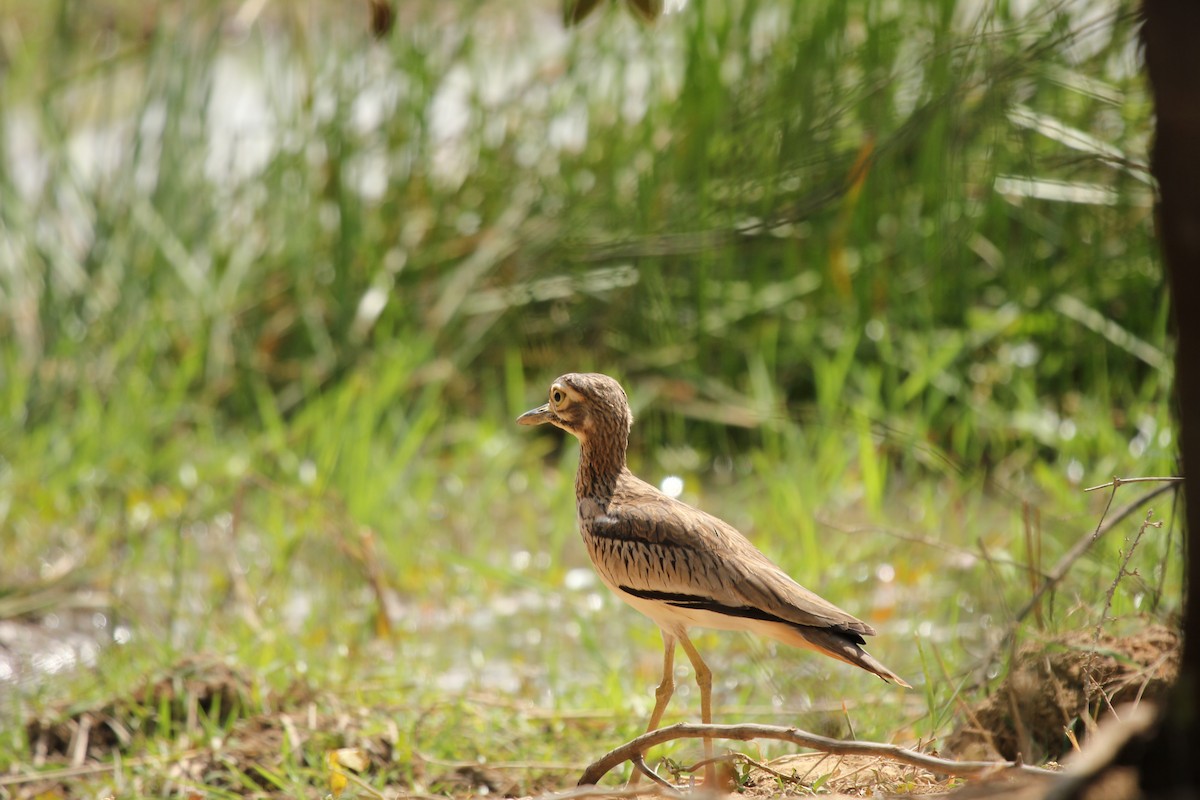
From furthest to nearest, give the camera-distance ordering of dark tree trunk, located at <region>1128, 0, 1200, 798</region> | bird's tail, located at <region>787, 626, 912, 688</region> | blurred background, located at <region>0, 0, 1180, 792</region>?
blurred background, located at <region>0, 0, 1180, 792</region> → bird's tail, located at <region>787, 626, 912, 688</region> → dark tree trunk, located at <region>1128, 0, 1200, 798</region>

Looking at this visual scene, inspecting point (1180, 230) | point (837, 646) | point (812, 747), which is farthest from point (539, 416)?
point (1180, 230)

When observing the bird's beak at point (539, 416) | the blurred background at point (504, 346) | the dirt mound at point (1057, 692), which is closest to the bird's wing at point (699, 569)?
the bird's beak at point (539, 416)

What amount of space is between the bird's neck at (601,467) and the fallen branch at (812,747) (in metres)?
0.75

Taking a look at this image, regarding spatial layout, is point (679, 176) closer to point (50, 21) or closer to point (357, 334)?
point (357, 334)

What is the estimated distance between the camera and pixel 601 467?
3426 mm

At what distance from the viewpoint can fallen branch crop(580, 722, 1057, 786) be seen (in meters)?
2.51

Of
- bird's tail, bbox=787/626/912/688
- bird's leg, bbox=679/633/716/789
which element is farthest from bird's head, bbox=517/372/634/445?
bird's tail, bbox=787/626/912/688

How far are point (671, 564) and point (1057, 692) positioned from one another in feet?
3.02

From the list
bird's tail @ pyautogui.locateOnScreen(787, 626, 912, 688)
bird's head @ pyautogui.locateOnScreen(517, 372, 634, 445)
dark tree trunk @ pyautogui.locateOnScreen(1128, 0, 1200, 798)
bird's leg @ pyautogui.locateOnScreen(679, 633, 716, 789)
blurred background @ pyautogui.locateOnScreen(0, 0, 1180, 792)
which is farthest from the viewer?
blurred background @ pyautogui.locateOnScreen(0, 0, 1180, 792)

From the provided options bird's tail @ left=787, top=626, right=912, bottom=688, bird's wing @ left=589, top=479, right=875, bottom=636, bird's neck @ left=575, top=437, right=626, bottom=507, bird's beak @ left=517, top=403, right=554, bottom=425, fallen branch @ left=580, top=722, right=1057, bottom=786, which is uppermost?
bird's beak @ left=517, top=403, right=554, bottom=425

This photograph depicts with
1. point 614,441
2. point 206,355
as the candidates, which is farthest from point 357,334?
point 614,441

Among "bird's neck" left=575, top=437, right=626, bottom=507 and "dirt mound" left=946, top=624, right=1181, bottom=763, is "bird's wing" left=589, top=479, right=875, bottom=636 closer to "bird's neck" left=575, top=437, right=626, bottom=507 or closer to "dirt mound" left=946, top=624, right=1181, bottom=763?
"bird's neck" left=575, top=437, right=626, bottom=507

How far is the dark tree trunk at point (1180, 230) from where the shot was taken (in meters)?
1.93

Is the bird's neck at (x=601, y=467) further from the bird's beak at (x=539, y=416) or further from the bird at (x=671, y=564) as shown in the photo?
the bird's beak at (x=539, y=416)
